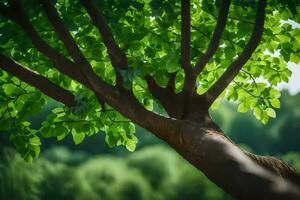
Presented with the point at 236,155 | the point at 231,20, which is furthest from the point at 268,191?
the point at 231,20

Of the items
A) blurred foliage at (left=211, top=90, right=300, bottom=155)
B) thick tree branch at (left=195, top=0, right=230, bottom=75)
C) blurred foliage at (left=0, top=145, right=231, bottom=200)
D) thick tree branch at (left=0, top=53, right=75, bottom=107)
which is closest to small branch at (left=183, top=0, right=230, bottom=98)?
thick tree branch at (left=195, top=0, right=230, bottom=75)

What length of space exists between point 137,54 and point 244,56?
1414 mm

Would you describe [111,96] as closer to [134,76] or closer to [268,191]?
[134,76]

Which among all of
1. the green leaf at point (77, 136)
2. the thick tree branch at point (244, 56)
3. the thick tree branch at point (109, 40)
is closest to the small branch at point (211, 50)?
the thick tree branch at point (244, 56)

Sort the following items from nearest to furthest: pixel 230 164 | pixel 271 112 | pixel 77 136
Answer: pixel 230 164 < pixel 77 136 < pixel 271 112

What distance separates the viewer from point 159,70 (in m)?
5.68

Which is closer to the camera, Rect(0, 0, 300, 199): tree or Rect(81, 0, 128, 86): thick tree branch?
Rect(0, 0, 300, 199): tree

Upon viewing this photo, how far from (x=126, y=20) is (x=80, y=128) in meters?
1.34

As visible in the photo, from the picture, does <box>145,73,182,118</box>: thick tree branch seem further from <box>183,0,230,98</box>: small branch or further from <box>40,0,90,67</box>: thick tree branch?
<box>40,0,90,67</box>: thick tree branch

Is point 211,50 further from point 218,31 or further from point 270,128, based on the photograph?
point 270,128

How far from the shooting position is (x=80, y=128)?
237 inches

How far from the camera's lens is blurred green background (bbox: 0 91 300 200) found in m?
31.1

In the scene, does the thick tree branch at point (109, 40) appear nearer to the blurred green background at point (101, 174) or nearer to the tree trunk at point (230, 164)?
the tree trunk at point (230, 164)

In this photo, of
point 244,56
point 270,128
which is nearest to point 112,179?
point 270,128
